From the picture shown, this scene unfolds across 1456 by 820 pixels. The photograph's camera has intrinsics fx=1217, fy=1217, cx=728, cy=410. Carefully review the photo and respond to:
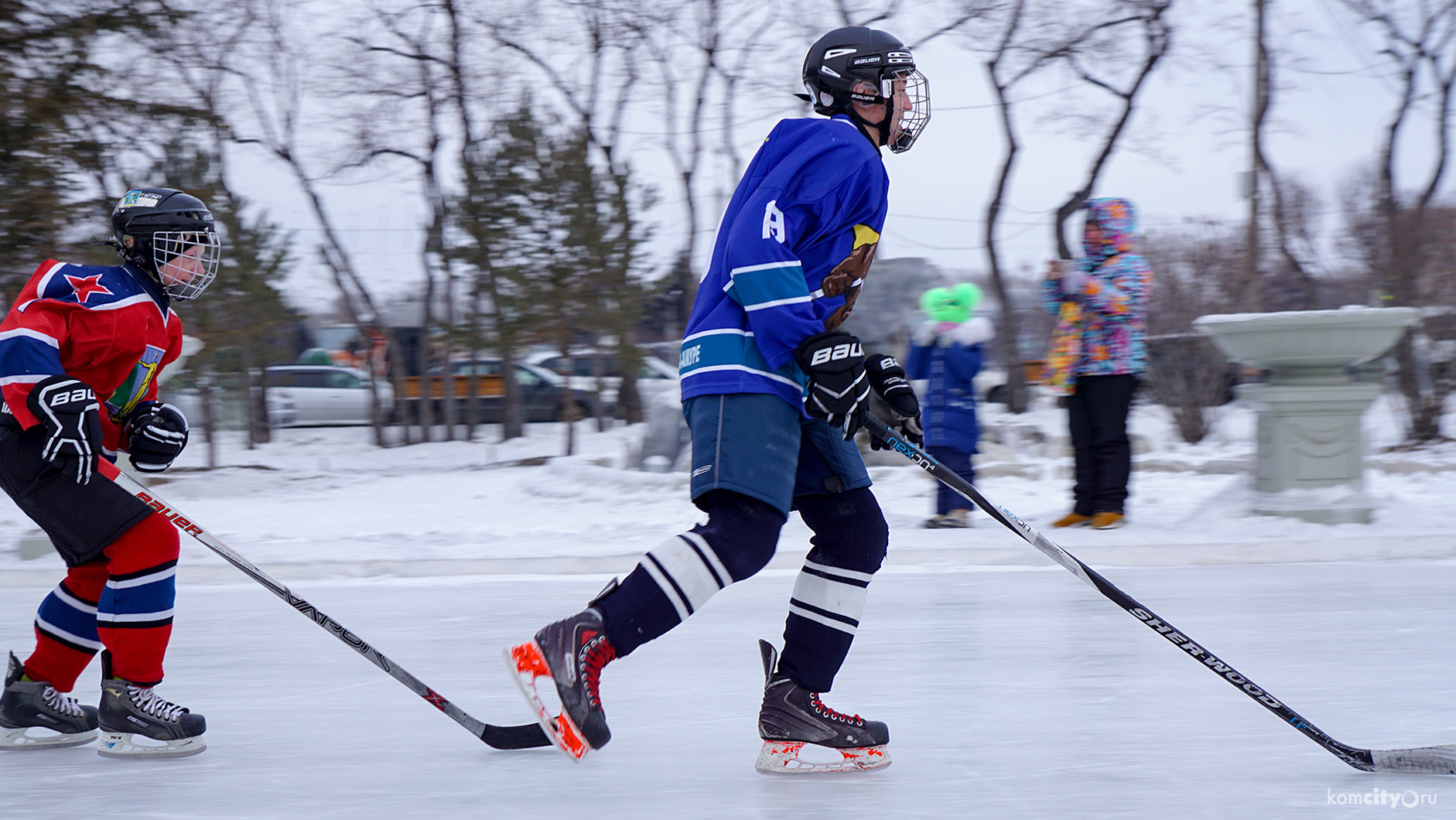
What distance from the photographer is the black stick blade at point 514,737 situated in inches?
99.4

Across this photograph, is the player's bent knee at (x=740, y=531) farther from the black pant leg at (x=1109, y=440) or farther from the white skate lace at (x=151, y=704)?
the black pant leg at (x=1109, y=440)

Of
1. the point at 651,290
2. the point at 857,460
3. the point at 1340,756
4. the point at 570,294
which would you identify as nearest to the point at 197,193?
the point at 570,294

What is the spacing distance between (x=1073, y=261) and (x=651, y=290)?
7109mm

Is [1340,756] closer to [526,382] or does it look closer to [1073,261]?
[1073,261]

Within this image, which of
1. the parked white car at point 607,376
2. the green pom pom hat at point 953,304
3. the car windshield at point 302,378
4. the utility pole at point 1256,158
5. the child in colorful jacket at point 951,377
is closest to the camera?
the child in colorful jacket at point 951,377

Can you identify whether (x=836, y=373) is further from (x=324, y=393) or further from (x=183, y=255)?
(x=324, y=393)

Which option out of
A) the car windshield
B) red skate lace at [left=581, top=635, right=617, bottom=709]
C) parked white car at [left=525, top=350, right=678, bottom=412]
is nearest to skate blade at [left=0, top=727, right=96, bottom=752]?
red skate lace at [left=581, top=635, right=617, bottom=709]

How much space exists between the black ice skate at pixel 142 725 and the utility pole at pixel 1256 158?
10.3 metres

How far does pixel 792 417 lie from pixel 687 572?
1.14 feet

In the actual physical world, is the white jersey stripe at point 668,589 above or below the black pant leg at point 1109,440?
above

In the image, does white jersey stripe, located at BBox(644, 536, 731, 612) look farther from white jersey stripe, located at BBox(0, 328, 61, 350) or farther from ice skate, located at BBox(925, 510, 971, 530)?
ice skate, located at BBox(925, 510, 971, 530)

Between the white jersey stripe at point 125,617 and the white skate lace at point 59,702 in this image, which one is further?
the white skate lace at point 59,702

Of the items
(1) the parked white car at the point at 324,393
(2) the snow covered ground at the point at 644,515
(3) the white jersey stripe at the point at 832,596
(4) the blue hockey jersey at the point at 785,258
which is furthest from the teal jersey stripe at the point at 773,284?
(1) the parked white car at the point at 324,393

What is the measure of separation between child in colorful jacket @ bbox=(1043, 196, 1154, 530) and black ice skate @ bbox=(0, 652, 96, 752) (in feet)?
14.0
